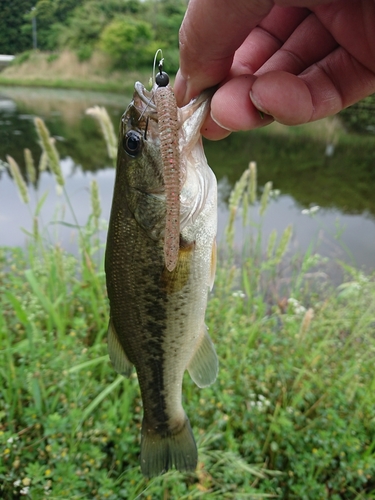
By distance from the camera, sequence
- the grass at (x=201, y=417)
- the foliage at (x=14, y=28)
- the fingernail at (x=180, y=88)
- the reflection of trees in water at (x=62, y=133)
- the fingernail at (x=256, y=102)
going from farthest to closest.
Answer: the foliage at (x=14, y=28) → the reflection of trees in water at (x=62, y=133) → the grass at (x=201, y=417) → the fingernail at (x=180, y=88) → the fingernail at (x=256, y=102)

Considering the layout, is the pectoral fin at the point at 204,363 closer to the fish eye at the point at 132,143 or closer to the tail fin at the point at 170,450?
the tail fin at the point at 170,450

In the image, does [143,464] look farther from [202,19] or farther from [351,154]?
[351,154]

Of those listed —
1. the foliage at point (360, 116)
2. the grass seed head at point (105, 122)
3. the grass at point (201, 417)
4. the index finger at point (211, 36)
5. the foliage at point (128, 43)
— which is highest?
the foliage at point (128, 43)

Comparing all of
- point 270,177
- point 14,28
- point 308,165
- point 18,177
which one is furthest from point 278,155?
point 14,28

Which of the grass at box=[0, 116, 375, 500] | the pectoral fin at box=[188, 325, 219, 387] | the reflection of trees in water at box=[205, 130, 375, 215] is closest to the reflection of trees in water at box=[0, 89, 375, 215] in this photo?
the reflection of trees in water at box=[205, 130, 375, 215]

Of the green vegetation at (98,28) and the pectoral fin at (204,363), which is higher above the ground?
the green vegetation at (98,28)

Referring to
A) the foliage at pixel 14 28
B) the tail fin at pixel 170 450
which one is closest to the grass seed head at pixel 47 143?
the tail fin at pixel 170 450

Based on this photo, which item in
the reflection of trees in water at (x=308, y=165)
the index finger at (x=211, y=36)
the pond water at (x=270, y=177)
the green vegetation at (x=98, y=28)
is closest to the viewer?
the index finger at (x=211, y=36)
